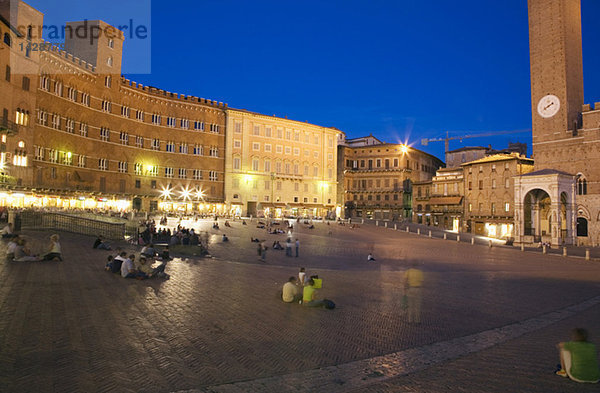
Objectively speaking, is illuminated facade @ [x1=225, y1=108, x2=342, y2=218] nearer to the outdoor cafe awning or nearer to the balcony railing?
the outdoor cafe awning

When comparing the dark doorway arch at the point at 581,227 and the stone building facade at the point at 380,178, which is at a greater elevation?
the stone building facade at the point at 380,178

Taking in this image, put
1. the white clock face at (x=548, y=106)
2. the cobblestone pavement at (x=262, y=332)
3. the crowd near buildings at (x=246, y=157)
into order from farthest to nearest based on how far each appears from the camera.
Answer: the white clock face at (x=548, y=106) < the crowd near buildings at (x=246, y=157) < the cobblestone pavement at (x=262, y=332)

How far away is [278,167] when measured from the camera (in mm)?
68000

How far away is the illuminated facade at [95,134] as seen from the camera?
3856 cm

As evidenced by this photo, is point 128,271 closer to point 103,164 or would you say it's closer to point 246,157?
point 103,164

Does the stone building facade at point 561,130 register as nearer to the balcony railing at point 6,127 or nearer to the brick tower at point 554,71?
the brick tower at point 554,71

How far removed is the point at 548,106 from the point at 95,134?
57108 mm

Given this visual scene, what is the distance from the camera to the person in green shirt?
6.89 metres

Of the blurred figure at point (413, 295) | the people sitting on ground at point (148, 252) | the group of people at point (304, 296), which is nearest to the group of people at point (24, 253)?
the people sitting on ground at point (148, 252)

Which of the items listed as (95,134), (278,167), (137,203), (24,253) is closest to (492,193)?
(278,167)

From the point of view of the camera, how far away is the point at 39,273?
1320 cm

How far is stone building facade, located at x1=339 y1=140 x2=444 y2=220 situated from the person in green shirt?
67.7m

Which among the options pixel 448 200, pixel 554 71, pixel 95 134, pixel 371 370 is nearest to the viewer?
pixel 371 370

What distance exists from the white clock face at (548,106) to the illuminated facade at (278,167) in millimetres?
31276
